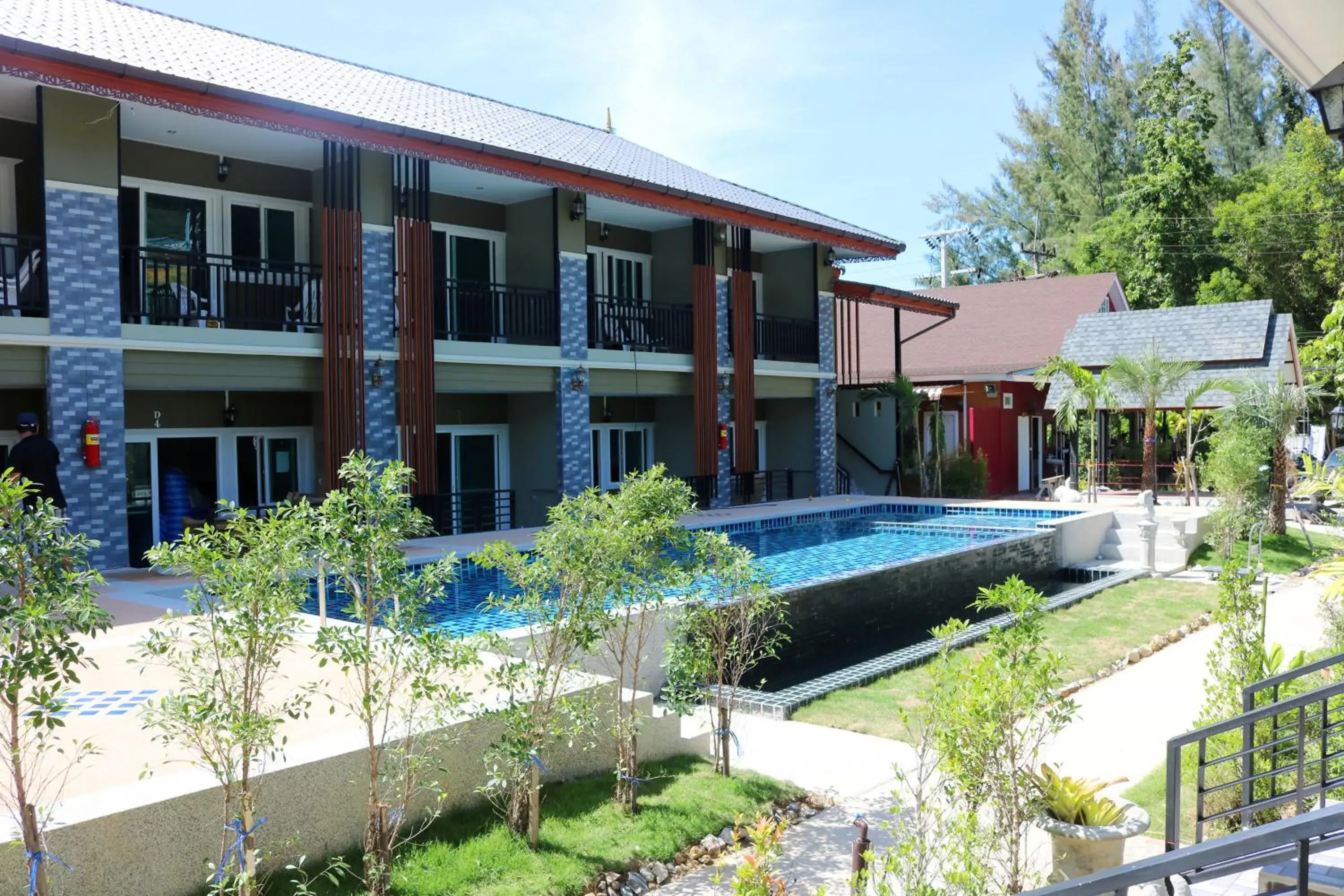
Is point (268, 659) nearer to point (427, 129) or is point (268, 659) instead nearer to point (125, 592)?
point (125, 592)

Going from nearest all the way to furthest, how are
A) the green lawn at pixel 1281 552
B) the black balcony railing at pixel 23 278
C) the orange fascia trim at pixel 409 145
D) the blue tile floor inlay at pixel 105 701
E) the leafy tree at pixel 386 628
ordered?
1. the leafy tree at pixel 386 628
2. the blue tile floor inlay at pixel 105 701
3. the orange fascia trim at pixel 409 145
4. the black balcony railing at pixel 23 278
5. the green lawn at pixel 1281 552

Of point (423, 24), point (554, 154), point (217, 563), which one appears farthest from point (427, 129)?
point (217, 563)

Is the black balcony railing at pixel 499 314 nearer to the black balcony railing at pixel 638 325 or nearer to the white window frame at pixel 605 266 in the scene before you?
the black balcony railing at pixel 638 325

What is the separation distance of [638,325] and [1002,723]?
1647cm

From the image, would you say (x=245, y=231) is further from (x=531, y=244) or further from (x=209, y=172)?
(x=531, y=244)

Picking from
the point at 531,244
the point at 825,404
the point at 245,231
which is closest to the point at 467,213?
the point at 531,244

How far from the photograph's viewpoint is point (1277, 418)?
18.8m

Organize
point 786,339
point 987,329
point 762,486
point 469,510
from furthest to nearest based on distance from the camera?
point 987,329, point 786,339, point 762,486, point 469,510

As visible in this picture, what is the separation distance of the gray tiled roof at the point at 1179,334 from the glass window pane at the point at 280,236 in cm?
2051

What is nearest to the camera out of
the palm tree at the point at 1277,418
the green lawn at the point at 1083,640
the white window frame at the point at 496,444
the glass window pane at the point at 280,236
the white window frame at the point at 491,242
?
the green lawn at the point at 1083,640

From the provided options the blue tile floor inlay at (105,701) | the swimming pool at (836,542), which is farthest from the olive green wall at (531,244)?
the blue tile floor inlay at (105,701)

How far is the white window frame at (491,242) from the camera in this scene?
1866 centimetres

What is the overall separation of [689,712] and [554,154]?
12542 mm

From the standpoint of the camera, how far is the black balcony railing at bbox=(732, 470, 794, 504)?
2205 centimetres
